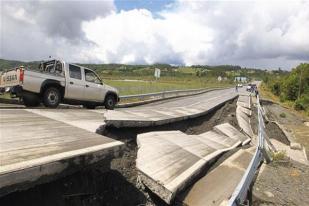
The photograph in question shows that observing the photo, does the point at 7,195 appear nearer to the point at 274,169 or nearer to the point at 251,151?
the point at 274,169

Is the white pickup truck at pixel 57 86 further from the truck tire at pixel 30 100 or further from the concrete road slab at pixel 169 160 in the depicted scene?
the concrete road slab at pixel 169 160

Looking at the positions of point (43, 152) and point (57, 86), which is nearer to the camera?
point (43, 152)

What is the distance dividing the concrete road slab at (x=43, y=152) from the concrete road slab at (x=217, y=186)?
58.8 inches

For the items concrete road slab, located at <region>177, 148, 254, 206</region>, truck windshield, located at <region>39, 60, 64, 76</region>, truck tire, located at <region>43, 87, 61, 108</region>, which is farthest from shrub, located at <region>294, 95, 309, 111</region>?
concrete road slab, located at <region>177, 148, 254, 206</region>

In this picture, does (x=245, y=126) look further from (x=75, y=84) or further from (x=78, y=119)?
(x=78, y=119)

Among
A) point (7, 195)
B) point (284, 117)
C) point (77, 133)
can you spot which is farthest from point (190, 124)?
point (284, 117)

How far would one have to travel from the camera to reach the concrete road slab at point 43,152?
14.6ft

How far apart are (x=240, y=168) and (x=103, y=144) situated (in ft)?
12.2

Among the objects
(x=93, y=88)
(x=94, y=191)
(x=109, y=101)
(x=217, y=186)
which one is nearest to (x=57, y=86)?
(x=93, y=88)

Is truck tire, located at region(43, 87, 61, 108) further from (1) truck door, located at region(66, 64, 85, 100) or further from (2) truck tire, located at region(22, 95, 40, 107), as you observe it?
(1) truck door, located at region(66, 64, 85, 100)

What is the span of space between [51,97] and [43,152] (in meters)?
9.31

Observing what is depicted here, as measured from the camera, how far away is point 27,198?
470 centimetres

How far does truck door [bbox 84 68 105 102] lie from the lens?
16.2 meters

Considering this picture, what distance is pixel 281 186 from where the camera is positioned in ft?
26.4
